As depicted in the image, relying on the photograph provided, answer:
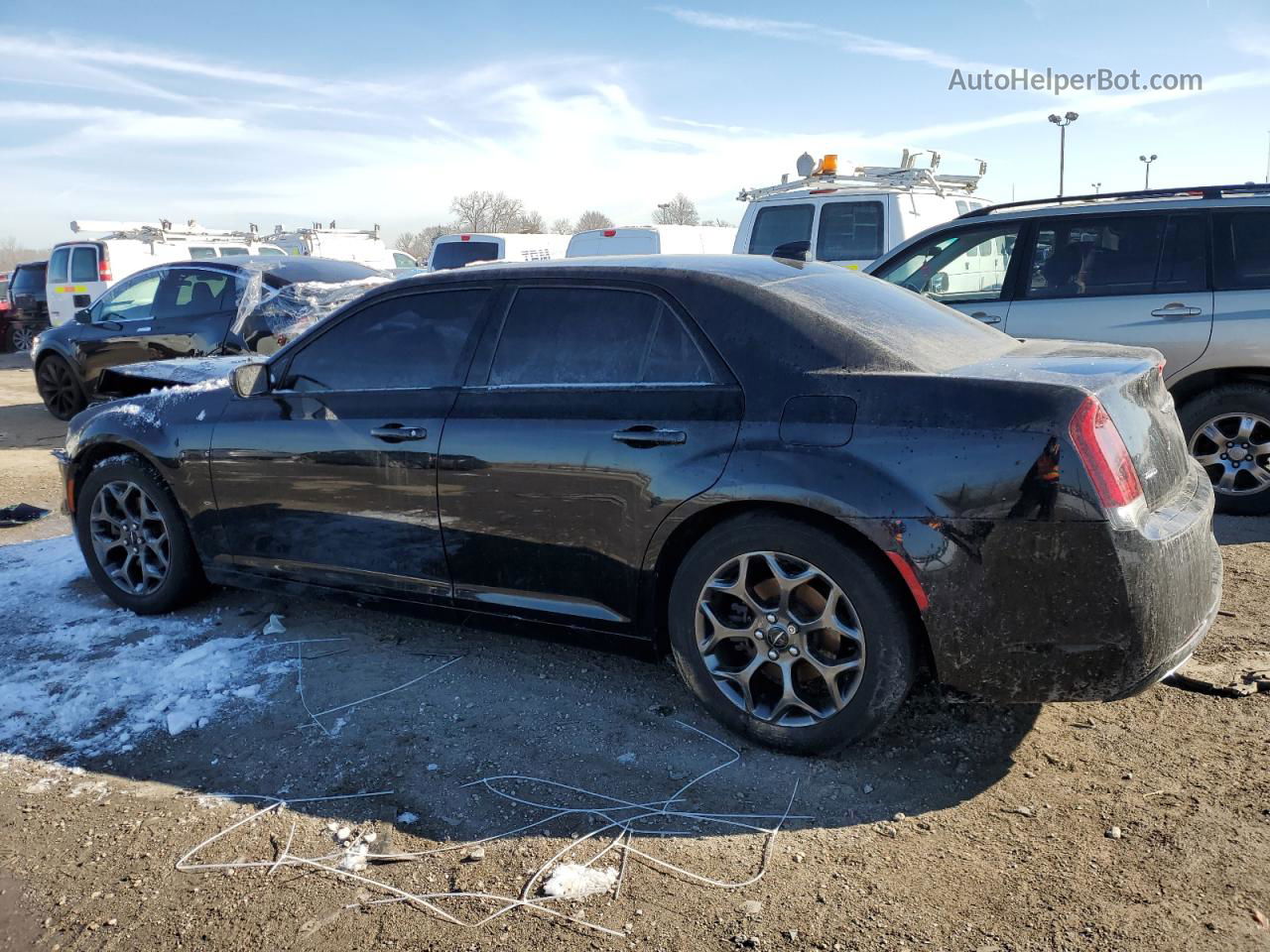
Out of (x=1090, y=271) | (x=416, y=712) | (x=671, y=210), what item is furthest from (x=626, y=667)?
(x=671, y=210)

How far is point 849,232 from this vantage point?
9648 mm

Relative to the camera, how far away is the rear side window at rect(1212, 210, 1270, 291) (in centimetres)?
566

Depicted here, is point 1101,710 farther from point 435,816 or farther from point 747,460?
point 435,816

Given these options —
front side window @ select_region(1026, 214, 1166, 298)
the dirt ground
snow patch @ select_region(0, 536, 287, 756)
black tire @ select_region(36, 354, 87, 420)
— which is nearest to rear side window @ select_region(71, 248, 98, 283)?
black tire @ select_region(36, 354, 87, 420)

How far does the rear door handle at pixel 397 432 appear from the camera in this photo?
3.80 metres

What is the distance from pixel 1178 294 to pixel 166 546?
5.71 meters

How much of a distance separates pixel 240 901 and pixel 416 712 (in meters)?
1.08

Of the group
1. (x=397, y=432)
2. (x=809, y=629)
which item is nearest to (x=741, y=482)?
(x=809, y=629)

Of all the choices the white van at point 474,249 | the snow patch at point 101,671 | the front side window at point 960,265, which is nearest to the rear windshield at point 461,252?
the white van at point 474,249

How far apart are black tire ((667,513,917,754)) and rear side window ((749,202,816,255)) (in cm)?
706

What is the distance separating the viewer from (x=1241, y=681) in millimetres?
3576

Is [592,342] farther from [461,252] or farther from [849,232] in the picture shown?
[461,252]

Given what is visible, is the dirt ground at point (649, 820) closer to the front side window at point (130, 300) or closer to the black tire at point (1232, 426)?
the black tire at point (1232, 426)

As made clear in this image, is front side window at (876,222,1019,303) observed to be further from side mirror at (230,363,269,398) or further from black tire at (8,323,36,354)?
black tire at (8,323,36,354)
